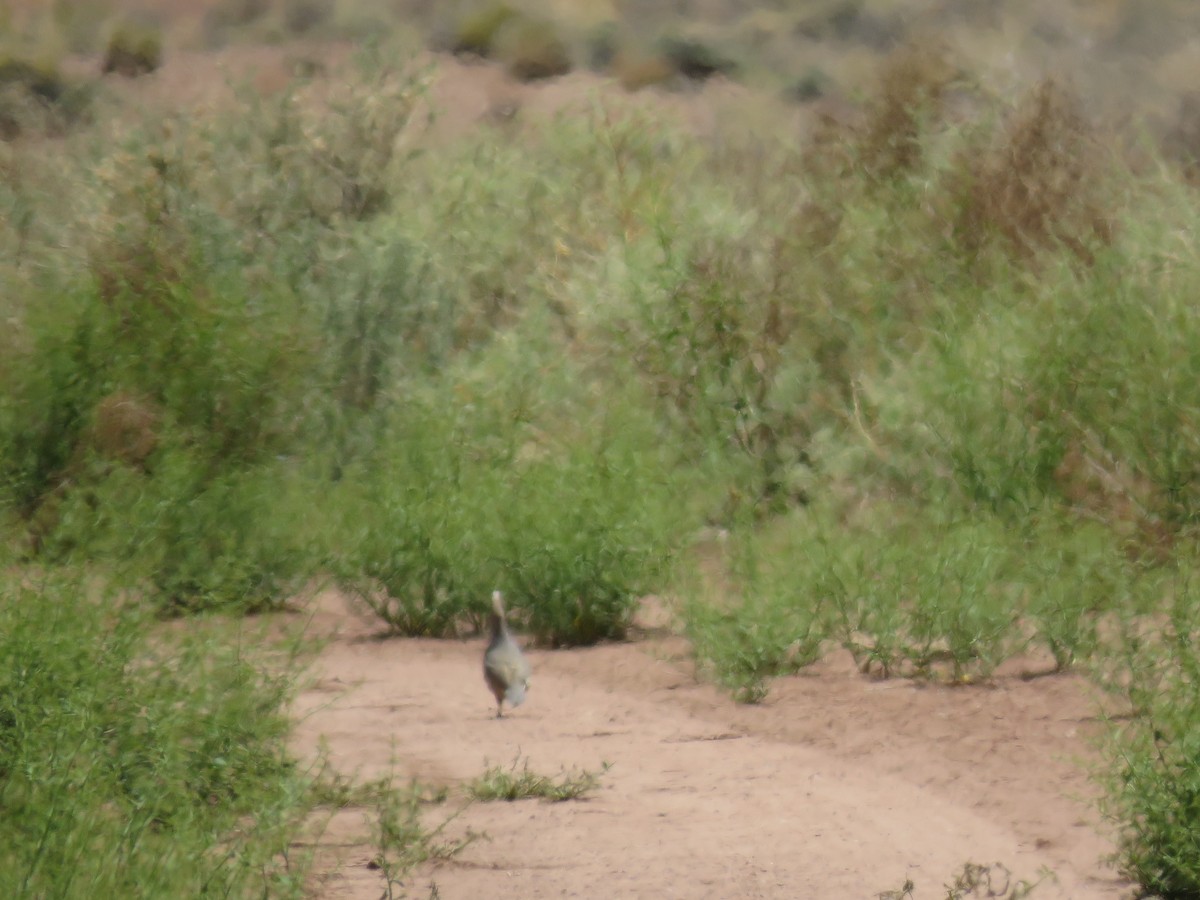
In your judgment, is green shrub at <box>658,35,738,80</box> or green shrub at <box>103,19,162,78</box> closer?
green shrub at <box>658,35,738,80</box>

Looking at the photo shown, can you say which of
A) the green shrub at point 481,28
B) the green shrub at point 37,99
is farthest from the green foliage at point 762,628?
the green shrub at point 481,28

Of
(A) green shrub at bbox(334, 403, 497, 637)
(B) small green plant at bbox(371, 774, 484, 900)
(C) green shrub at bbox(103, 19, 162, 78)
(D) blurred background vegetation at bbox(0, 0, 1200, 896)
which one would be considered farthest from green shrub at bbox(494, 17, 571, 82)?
(B) small green plant at bbox(371, 774, 484, 900)

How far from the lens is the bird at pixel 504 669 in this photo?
315 inches

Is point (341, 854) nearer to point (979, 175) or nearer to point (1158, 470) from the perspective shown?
point (1158, 470)

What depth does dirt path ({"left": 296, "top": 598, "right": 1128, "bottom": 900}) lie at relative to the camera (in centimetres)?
620

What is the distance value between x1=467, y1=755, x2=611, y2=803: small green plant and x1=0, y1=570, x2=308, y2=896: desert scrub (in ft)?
2.40

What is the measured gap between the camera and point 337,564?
969 centimetres

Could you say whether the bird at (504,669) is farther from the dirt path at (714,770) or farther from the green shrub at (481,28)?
the green shrub at (481,28)

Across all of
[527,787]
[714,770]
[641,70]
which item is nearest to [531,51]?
[641,70]

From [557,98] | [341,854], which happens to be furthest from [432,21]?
[341,854]

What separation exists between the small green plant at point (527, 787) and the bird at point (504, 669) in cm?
95

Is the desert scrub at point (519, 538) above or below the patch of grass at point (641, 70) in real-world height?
above

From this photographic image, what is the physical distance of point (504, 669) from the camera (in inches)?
314

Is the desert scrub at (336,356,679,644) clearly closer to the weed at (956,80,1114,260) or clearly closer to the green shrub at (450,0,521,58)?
the weed at (956,80,1114,260)
